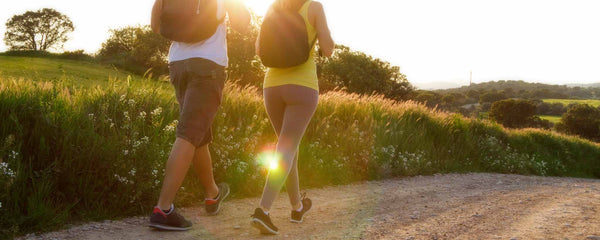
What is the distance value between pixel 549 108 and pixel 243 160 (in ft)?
281

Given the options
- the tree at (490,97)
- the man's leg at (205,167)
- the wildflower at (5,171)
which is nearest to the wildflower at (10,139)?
the wildflower at (5,171)

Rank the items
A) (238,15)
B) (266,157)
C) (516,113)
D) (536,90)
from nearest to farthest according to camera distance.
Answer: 1. (238,15)
2. (266,157)
3. (516,113)
4. (536,90)

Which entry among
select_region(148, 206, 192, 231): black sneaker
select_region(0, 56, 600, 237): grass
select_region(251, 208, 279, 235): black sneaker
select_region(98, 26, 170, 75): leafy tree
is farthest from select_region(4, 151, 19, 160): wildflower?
select_region(98, 26, 170, 75): leafy tree

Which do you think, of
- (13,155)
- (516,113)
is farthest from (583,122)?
(13,155)

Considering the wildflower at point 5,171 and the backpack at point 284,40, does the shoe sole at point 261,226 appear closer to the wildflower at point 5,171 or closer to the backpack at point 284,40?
the backpack at point 284,40

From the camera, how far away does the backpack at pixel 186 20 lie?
3.49 metres

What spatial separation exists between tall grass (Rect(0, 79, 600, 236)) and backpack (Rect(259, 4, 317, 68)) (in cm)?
169

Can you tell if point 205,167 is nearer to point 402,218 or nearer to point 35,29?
point 402,218

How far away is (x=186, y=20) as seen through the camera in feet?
11.5

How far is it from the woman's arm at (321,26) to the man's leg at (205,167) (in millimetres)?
1384

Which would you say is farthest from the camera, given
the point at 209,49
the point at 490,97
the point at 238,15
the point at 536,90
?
the point at 536,90

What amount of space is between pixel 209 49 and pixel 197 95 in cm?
40

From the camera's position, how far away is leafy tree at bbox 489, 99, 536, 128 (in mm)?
61531

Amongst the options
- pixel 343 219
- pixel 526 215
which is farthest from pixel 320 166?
pixel 526 215
